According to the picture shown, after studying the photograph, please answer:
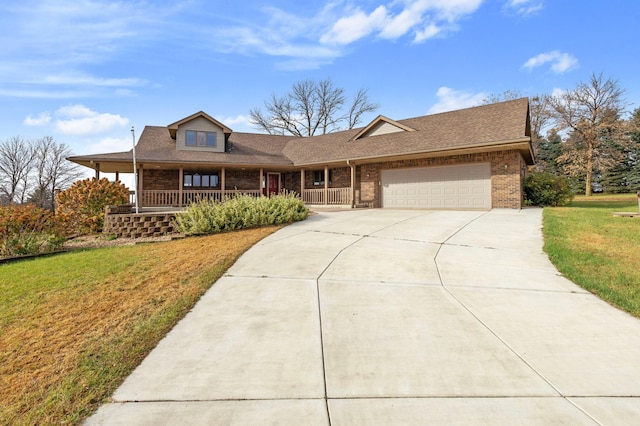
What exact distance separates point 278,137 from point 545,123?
2836 centimetres

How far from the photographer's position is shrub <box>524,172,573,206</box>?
1580cm

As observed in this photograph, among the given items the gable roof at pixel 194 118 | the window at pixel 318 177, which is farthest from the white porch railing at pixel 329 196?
the gable roof at pixel 194 118

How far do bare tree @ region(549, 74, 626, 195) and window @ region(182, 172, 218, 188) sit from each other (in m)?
31.5

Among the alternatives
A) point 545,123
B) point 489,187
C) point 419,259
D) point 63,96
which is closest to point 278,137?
point 63,96

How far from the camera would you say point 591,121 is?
2848cm

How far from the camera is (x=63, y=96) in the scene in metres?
16.0

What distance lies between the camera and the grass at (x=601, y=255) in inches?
177

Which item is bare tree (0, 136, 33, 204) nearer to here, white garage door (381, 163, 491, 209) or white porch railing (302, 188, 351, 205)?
white porch railing (302, 188, 351, 205)

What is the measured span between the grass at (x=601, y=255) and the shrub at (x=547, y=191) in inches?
258

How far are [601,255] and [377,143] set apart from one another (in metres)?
13.2

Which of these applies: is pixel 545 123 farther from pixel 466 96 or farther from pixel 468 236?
pixel 468 236

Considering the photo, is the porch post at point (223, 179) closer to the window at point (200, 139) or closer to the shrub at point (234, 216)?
the window at point (200, 139)

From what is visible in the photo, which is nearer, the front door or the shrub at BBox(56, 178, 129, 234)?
the shrub at BBox(56, 178, 129, 234)

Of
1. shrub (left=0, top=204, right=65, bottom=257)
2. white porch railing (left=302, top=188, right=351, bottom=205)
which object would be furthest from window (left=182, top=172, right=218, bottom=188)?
shrub (left=0, top=204, right=65, bottom=257)
